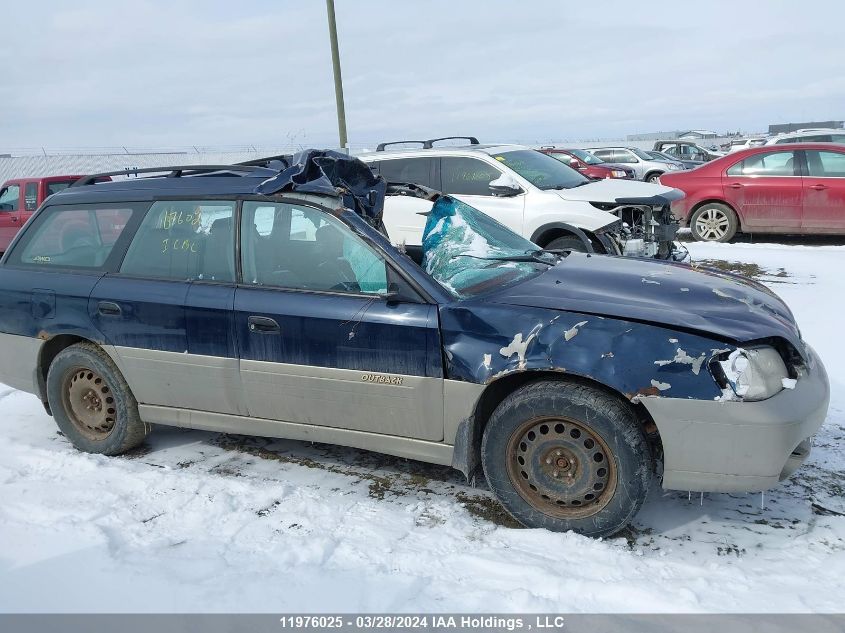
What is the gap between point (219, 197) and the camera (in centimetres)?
412

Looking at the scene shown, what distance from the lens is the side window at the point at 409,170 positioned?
28.4ft

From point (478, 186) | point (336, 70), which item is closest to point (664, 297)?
point (478, 186)

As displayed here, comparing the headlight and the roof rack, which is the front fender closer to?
the headlight

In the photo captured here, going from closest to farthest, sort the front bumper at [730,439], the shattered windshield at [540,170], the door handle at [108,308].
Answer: the front bumper at [730,439] → the door handle at [108,308] → the shattered windshield at [540,170]

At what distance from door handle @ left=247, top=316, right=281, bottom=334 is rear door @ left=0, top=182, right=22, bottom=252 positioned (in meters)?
11.1

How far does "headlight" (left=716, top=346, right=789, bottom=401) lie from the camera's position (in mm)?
3045

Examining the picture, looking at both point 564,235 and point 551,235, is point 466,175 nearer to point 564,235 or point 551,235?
point 551,235

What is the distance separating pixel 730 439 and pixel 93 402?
12.0 feet

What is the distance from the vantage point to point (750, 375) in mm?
3068

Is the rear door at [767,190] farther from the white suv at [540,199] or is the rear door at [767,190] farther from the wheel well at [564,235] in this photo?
the wheel well at [564,235]

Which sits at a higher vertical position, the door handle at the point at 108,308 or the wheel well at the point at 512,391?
the door handle at the point at 108,308

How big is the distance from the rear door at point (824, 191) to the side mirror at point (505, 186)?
491cm

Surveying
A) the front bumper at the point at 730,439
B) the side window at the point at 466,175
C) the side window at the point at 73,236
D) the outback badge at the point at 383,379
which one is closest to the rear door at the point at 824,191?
the side window at the point at 466,175

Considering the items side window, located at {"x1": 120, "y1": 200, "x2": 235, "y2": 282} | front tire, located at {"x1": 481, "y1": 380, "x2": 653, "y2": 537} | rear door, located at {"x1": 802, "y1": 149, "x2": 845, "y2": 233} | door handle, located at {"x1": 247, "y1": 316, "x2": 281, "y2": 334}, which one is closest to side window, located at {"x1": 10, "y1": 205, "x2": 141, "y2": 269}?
side window, located at {"x1": 120, "y1": 200, "x2": 235, "y2": 282}
